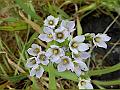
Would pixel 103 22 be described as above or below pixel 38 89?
above

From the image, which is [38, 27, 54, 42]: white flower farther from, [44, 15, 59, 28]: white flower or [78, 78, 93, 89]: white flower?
[78, 78, 93, 89]: white flower

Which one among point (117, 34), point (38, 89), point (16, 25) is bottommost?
point (38, 89)

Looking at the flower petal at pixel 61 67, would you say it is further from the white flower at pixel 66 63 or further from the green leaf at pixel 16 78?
the green leaf at pixel 16 78

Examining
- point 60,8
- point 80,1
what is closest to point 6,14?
point 60,8

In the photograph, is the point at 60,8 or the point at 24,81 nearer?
the point at 24,81

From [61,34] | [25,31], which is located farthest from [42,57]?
[25,31]

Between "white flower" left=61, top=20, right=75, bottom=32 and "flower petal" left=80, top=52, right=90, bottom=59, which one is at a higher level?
"white flower" left=61, top=20, right=75, bottom=32

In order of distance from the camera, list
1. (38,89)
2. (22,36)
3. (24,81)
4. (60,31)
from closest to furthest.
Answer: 1. (60,31)
2. (38,89)
3. (24,81)
4. (22,36)

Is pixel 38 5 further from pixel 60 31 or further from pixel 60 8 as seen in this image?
pixel 60 31

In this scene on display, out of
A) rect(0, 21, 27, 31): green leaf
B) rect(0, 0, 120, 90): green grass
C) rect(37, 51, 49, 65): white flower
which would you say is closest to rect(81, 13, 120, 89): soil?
rect(0, 0, 120, 90): green grass
